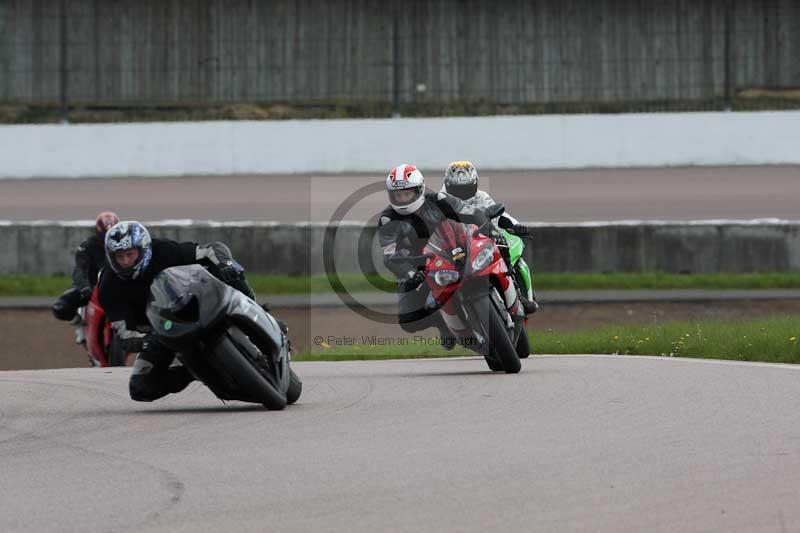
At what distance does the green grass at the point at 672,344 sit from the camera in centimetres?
1242

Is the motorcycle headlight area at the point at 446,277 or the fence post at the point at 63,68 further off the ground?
the fence post at the point at 63,68

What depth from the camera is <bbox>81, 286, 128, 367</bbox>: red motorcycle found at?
49.3 ft

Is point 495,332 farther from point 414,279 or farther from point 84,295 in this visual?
point 84,295

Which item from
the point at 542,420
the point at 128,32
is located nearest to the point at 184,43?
the point at 128,32

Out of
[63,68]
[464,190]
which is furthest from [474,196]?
[63,68]

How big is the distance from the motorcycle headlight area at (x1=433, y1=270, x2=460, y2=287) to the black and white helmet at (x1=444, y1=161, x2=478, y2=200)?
2.19 m

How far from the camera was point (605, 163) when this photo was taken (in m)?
29.2

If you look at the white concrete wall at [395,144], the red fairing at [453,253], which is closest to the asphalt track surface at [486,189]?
the white concrete wall at [395,144]

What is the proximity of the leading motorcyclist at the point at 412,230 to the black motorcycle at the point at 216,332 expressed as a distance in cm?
224

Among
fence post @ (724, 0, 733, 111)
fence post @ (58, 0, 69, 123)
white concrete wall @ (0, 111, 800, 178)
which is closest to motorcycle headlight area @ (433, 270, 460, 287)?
white concrete wall @ (0, 111, 800, 178)

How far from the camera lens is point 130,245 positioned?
945cm

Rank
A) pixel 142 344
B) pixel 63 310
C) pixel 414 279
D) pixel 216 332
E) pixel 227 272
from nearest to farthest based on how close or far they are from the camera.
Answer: pixel 216 332
pixel 227 272
pixel 142 344
pixel 414 279
pixel 63 310

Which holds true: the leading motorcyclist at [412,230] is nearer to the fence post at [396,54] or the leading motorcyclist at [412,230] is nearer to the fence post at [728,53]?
the fence post at [396,54]

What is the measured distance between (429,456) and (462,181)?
6.24 m
